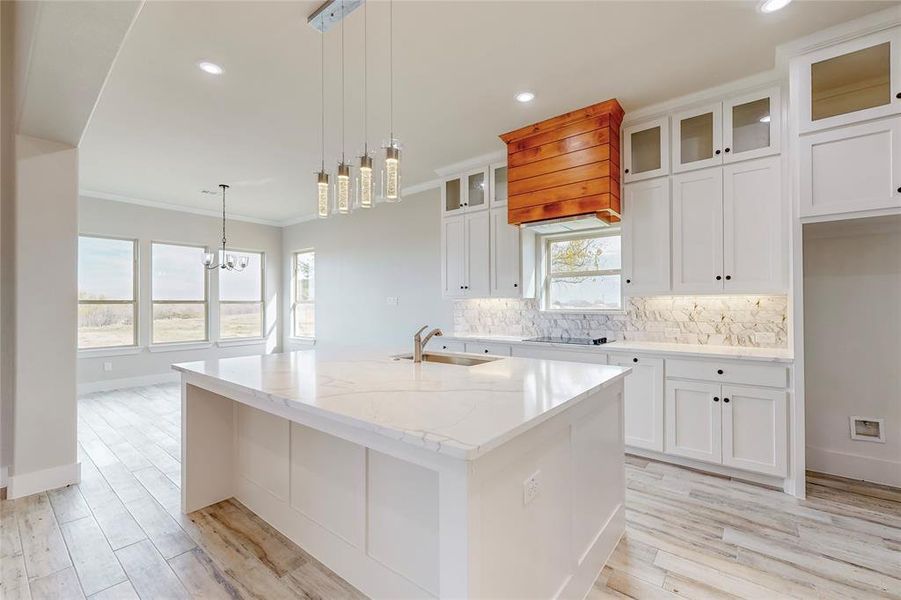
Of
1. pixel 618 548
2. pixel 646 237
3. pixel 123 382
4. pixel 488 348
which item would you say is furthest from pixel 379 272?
pixel 618 548

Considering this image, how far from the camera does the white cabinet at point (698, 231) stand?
118 inches

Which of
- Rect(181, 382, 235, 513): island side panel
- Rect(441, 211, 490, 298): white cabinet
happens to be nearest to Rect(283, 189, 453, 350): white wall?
Rect(441, 211, 490, 298): white cabinet

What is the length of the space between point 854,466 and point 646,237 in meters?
2.07

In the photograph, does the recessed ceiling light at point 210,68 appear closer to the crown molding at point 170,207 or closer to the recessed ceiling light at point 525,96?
the recessed ceiling light at point 525,96

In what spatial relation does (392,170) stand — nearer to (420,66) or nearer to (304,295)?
(420,66)

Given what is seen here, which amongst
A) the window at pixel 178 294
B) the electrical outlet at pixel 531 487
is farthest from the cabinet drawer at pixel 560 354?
the window at pixel 178 294

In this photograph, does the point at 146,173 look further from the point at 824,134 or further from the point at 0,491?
the point at 824,134

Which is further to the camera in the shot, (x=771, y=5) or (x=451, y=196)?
(x=451, y=196)

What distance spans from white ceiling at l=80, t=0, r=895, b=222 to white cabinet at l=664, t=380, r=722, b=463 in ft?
7.05

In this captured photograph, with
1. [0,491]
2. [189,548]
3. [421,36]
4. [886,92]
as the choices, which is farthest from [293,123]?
[886,92]

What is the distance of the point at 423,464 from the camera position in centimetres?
117

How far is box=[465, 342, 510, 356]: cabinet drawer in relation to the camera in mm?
3879

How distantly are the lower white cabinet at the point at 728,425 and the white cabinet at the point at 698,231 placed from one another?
75 cm

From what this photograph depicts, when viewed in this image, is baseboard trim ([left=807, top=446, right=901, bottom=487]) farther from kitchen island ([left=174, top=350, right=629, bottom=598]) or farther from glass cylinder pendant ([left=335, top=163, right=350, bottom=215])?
glass cylinder pendant ([left=335, top=163, right=350, bottom=215])
